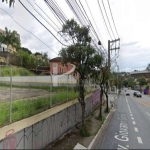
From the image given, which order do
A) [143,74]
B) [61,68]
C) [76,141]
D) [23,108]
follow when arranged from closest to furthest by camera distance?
[23,108]
[76,141]
[61,68]
[143,74]

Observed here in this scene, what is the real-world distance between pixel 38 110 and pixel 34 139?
126 centimetres

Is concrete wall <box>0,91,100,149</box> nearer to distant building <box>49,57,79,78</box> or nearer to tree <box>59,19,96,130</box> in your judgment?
tree <box>59,19,96,130</box>

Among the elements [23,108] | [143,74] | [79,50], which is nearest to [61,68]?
[79,50]

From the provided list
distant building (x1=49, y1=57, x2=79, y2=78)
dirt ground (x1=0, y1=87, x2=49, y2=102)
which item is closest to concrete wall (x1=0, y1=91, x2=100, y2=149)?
dirt ground (x1=0, y1=87, x2=49, y2=102)

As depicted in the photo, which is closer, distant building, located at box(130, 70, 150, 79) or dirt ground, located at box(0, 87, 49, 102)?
dirt ground, located at box(0, 87, 49, 102)

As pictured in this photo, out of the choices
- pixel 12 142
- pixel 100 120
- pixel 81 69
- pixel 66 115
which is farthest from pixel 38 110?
pixel 100 120

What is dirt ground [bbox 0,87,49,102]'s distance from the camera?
6703mm

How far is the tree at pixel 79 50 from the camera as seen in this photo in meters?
10.4

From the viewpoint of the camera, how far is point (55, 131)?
28.6ft

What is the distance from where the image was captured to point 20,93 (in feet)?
25.2

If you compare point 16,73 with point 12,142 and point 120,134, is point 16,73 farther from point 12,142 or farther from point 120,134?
point 120,134

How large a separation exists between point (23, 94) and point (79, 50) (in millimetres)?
3821

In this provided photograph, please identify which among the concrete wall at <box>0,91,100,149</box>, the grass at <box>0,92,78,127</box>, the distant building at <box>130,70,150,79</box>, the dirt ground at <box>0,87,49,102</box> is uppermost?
the distant building at <box>130,70,150,79</box>

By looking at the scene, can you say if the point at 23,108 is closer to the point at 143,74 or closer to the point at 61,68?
the point at 61,68
